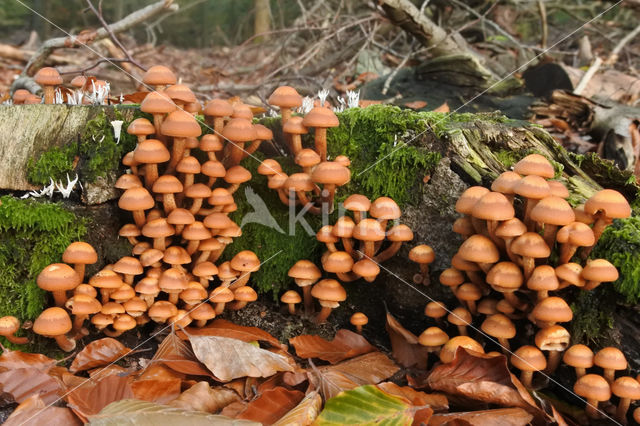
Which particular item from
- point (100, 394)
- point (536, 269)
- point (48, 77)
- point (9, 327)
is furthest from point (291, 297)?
point (48, 77)

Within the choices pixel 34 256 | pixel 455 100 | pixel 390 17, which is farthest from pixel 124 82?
pixel 34 256

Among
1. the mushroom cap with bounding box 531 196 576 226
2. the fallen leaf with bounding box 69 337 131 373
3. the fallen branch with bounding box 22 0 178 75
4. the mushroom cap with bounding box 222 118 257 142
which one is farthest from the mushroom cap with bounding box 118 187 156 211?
the fallen branch with bounding box 22 0 178 75

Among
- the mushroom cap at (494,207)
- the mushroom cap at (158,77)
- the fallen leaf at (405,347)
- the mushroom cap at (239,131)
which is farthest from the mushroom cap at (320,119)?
the fallen leaf at (405,347)

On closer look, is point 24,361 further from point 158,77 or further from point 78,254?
point 158,77

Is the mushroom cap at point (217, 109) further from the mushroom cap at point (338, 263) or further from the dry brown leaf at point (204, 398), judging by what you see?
the dry brown leaf at point (204, 398)

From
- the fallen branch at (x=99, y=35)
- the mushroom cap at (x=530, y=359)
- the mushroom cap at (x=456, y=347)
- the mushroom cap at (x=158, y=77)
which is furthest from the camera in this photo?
the fallen branch at (x=99, y=35)
